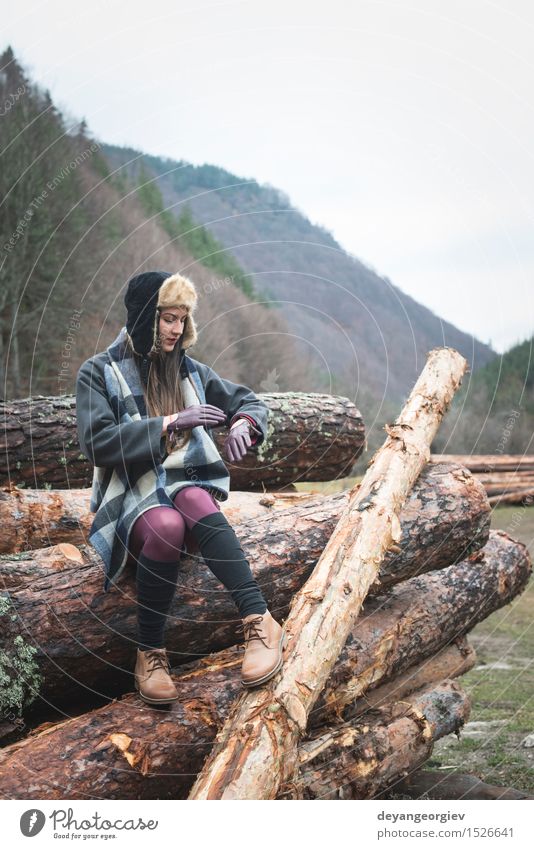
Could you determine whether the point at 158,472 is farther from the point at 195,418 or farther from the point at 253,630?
the point at 253,630

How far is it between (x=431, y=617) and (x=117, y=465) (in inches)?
80.5

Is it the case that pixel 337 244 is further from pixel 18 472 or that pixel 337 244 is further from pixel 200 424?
pixel 18 472

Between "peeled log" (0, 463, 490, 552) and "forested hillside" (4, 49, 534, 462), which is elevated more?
"forested hillside" (4, 49, 534, 462)

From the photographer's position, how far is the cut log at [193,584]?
330 centimetres

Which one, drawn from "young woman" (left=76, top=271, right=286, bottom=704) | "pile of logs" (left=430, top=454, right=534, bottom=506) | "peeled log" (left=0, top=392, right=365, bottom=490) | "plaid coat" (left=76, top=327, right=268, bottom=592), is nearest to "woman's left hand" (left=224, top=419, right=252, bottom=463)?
"young woman" (left=76, top=271, right=286, bottom=704)

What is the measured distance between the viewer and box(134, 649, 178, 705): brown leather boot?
3127 mm

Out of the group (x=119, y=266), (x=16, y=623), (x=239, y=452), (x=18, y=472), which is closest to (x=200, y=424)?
(x=239, y=452)

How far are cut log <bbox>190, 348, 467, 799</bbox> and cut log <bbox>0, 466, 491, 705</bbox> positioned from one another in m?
0.22

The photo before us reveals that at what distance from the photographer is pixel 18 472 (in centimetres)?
525

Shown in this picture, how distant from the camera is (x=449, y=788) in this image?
12.2 feet

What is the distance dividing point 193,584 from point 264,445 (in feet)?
6.91

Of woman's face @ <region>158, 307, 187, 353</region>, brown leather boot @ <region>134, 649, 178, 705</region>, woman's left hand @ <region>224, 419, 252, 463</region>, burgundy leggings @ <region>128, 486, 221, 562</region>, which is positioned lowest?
brown leather boot @ <region>134, 649, 178, 705</region>

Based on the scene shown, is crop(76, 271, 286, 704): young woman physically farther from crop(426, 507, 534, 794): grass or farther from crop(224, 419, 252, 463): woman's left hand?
crop(426, 507, 534, 794): grass

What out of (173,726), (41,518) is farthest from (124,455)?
(41,518)
